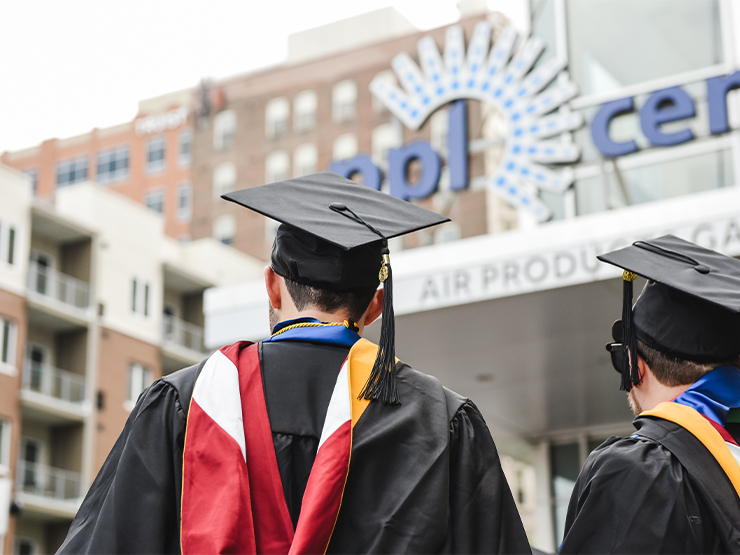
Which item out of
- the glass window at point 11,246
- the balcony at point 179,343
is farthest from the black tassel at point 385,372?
the balcony at point 179,343

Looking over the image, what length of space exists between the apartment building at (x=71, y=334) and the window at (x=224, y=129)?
16252 mm

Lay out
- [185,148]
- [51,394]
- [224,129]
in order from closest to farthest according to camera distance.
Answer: [51,394] → [224,129] → [185,148]

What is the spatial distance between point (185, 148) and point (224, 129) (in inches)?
118

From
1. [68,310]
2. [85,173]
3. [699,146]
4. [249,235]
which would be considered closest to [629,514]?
[699,146]

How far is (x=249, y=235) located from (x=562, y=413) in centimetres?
4004

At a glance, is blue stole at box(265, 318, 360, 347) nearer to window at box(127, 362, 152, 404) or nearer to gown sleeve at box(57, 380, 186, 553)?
gown sleeve at box(57, 380, 186, 553)

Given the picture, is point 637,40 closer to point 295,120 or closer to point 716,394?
point 716,394

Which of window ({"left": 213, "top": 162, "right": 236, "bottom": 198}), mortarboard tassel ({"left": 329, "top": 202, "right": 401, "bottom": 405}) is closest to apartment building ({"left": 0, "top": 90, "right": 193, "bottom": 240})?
window ({"left": 213, "top": 162, "right": 236, "bottom": 198})

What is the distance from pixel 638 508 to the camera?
10.4ft

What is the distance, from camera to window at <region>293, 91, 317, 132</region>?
54094 millimetres

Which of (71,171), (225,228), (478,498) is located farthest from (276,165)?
(478,498)

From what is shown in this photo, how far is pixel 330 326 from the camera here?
2.91 metres

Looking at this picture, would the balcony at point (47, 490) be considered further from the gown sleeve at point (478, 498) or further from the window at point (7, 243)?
the gown sleeve at point (478, 498)

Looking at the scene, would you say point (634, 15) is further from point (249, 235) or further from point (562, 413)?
point (249, 235)
